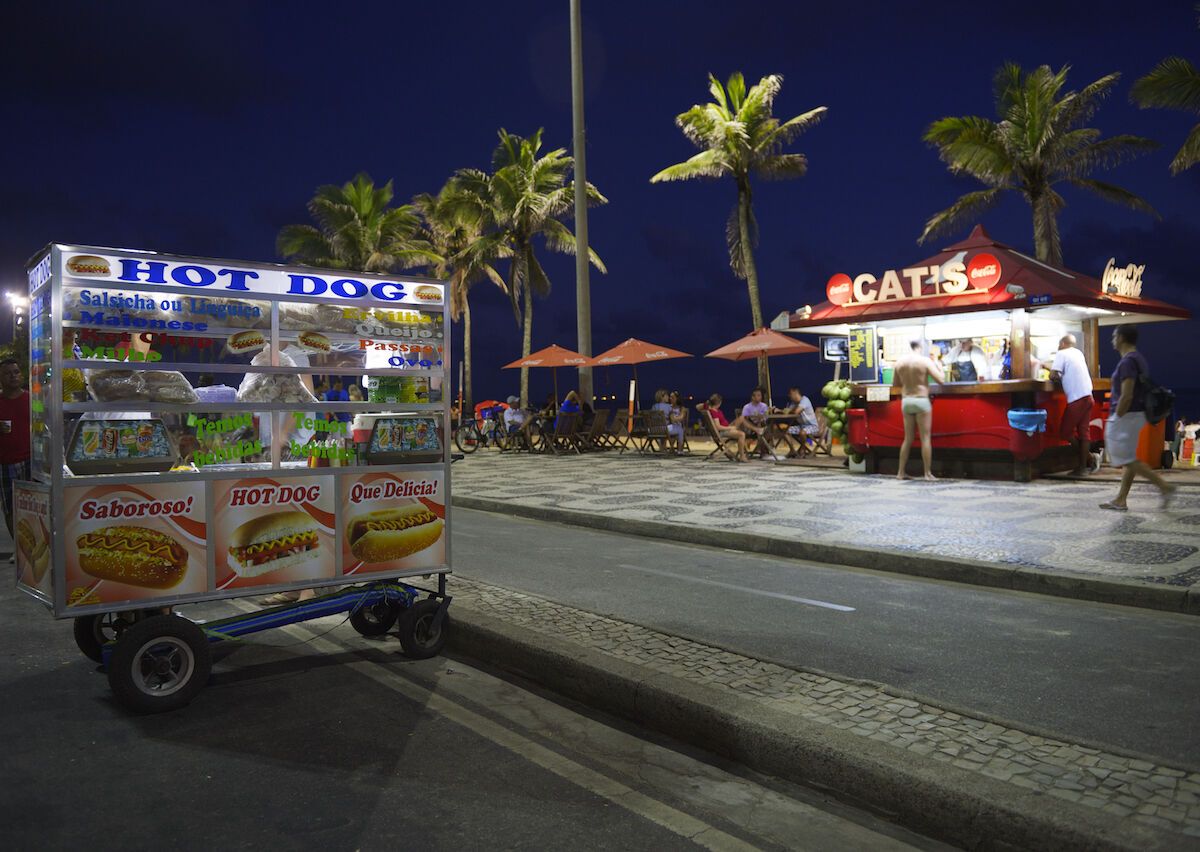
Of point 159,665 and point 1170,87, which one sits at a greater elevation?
point 1170,87

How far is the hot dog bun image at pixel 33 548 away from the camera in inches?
184

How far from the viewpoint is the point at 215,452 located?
509 cm

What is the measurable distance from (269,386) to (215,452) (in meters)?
0.47

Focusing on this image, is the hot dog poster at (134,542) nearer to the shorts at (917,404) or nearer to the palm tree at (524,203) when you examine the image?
the shorts at (917,404)

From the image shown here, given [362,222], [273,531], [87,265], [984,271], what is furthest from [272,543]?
[362,222]

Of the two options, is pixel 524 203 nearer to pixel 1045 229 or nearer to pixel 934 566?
pixel 1045 229

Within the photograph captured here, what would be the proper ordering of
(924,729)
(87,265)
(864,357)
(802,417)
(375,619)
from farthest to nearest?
(802,417), (864,357), (375,619), (87,265), (924,729)

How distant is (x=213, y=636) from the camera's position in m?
4.87

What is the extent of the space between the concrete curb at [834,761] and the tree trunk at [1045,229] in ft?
94.3

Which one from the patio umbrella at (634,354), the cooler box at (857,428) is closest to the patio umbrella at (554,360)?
the patio umbrella at (634,354)

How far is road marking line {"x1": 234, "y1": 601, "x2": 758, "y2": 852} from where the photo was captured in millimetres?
3311

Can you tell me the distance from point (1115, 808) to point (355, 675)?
3.73m

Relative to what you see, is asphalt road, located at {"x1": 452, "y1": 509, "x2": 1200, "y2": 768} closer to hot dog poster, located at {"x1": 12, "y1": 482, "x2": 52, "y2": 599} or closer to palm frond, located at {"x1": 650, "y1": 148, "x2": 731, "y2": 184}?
hot dog poster, located at {"x1": 12, "y1": 482, "x2": 52, "y2": 599}

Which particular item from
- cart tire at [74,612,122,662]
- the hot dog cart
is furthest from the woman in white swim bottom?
cart tire at [74,612,122,662]
